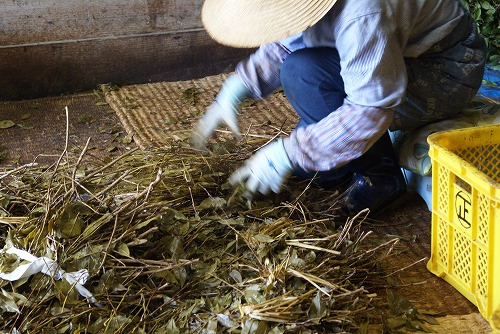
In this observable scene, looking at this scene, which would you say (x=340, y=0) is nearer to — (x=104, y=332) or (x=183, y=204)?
(x=183, y=204)

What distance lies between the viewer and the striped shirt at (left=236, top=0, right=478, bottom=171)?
Answer: 5.21ft

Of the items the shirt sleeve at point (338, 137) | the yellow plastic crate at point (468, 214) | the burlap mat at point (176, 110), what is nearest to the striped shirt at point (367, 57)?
the shirt sleeve at point (338, 137)

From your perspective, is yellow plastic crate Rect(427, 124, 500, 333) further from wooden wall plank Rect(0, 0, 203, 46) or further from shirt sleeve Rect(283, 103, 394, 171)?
wooden wall plank Rect(0, 0, 203, 46)

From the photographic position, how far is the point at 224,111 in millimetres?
1998

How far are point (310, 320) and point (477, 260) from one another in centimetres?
41

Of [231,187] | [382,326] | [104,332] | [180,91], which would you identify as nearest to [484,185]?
[382,326]

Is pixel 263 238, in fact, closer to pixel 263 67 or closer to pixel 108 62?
pixel 263 67

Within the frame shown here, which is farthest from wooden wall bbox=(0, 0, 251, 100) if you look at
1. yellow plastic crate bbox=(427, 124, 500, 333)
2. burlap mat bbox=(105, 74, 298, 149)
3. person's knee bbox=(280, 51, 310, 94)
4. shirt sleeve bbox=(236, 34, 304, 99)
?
yellow plastic crate bbox=(427, 124, 500, 333)

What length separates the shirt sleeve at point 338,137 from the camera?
65.3 inches

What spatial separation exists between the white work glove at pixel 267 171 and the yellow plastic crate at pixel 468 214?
0.33 m

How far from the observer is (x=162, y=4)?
10.0ft

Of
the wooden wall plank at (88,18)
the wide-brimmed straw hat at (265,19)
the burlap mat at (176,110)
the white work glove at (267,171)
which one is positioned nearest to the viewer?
the wide-brimmed straw hat at (265,19)

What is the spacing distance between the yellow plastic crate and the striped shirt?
0.15 meters

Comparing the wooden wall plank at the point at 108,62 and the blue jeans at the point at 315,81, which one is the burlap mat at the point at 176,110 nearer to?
the wooden wall plank at the point at 108,62
